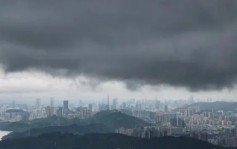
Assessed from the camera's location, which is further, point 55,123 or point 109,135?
point 55,123

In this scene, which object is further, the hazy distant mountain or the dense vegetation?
the dense vegetation

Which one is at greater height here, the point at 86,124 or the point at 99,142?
the point at 86,124

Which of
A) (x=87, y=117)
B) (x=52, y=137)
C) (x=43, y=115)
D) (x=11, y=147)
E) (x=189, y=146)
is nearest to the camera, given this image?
(x=189, y=146)

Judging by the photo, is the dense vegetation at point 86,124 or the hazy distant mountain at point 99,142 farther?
the dense vegetation at point 86,124

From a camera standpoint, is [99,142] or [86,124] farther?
[86,124]

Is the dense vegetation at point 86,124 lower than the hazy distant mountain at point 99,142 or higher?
higher

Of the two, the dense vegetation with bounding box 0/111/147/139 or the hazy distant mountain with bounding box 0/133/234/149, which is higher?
the dense vegetation with bounding box 0/111/147/139

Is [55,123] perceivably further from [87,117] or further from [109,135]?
[109,135]

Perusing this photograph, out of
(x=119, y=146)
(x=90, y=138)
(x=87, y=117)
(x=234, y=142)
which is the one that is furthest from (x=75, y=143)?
(x=87, y=117)
